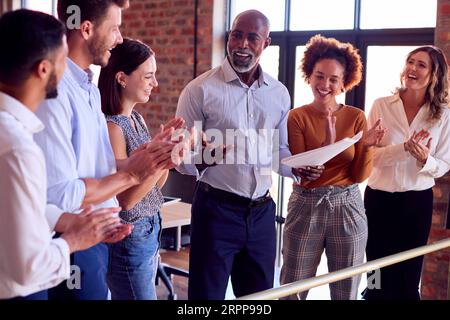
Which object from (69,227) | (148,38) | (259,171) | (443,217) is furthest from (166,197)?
(69,227)

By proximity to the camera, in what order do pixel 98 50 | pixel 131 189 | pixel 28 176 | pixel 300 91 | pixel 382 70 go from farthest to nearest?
pixel 300 91 → pixel 382 70 → pixel 131 189 → pixel 98 50 → pixel 28 176

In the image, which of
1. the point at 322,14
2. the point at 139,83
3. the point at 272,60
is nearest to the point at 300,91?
the point at 272,60

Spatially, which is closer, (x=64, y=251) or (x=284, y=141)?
(x=64, y=251)

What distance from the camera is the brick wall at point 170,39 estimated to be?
481 cm

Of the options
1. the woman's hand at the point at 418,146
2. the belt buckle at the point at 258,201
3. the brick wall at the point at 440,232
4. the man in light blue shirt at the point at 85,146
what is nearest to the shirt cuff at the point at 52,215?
the man in light blue shirt at the point at 85,146

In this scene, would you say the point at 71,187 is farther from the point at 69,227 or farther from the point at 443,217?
the point at 443,217

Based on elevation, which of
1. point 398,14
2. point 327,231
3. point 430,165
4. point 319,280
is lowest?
point 327,231

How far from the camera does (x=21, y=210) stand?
115 centimetres

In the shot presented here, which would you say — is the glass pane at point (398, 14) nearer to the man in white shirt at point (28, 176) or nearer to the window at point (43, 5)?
the man in white shirt at point (28, 176)

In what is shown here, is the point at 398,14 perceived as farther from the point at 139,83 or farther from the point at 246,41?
the point at 139,83

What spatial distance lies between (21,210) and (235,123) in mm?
1347

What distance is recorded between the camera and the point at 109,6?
165 cm

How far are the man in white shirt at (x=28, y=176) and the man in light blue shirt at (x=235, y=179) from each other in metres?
1.03
